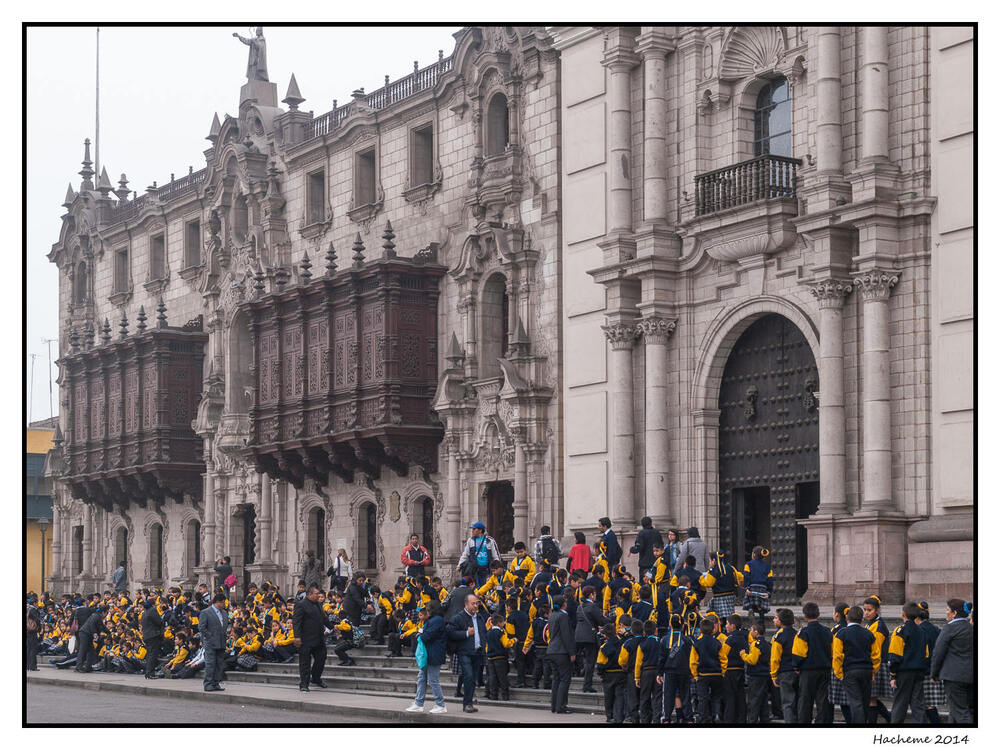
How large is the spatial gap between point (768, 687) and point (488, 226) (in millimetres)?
17863

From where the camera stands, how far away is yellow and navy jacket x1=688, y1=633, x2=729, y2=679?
68.4ft

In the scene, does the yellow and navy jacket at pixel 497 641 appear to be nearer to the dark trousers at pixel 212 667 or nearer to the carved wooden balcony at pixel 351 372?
the dark trousers at pixel 212 667

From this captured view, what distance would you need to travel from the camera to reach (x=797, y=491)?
1176 inches

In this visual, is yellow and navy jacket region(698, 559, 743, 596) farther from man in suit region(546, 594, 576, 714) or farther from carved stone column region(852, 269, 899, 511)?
carved stone column region(852, 269, 899, 511)

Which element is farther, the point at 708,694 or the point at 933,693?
the point at 708,694

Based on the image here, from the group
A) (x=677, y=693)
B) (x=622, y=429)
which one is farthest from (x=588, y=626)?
(x=622, y=429)

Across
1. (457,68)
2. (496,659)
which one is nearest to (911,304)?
(496,659)

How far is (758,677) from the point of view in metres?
20.8

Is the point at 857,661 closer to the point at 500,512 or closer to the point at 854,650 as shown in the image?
the point at 854,650

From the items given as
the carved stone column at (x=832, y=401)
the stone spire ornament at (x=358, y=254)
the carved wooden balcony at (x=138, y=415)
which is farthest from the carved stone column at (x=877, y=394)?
the carved wooden balcony at (x=138, y=415)

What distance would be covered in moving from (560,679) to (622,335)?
35.0 feet

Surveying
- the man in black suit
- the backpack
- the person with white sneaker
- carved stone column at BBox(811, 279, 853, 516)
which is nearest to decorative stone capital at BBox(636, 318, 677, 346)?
carved stone column at BBox(811, 279, 853, 516)

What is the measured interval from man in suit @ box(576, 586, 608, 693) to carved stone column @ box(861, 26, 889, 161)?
27.9ft

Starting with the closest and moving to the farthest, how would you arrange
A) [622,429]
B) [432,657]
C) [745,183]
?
1. [432,657]
2. [745,183]
3. [622,429]
